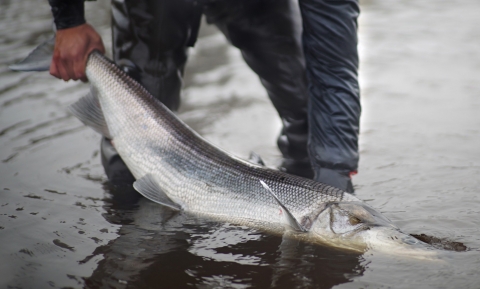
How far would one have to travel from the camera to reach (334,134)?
364 cm

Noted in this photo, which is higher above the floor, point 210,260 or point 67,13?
point 67,13

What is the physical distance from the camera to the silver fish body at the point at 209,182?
305 cm

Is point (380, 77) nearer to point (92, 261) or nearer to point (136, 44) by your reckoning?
point (136, 44)

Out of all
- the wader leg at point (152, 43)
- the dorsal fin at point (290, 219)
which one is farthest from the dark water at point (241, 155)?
the wader leg at point (152, 43)

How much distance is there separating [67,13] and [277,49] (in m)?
1.36

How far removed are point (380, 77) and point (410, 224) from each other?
10.5 feet

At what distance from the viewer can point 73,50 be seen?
4.05 meters

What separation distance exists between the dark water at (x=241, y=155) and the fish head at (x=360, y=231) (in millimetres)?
72

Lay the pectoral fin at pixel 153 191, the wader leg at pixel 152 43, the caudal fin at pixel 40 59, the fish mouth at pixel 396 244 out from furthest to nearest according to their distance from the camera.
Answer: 1. the caudal fin at pixel 40 59
2. the wader leg at pixel 152 43
3. the pectoral fin at pixel 153 191
4. the fish mouth at pixel 396 244

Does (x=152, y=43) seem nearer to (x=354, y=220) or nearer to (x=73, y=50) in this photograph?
(x=73, y=50)

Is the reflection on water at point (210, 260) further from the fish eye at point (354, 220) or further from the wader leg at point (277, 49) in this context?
the wader leg at point (277, 49)

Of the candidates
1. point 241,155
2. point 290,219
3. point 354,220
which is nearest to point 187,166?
point 290,219

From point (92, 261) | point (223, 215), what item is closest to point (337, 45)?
point (223, 215)

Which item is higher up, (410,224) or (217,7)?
(217,7)
